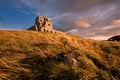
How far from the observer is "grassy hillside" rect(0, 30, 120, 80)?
8.69m

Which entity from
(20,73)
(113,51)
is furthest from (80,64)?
Answer: (113,51)

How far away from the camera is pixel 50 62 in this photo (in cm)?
966

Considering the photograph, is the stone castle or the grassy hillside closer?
the grassy hillside

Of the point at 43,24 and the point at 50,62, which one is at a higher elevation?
the point at 43,24

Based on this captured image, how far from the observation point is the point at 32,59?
10.0 m

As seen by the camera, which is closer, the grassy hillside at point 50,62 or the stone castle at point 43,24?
the grassy hillside at point 50,62

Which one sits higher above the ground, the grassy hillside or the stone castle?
the stone castle

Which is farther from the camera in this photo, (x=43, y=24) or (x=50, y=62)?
(x=43, y=24)

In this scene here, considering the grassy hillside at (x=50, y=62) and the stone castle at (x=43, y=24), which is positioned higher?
the stone castle at (x=43, y=24)

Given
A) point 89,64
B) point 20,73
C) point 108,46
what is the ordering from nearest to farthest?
point 20,73 < point 89,64 < point 108,46

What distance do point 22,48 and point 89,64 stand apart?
11.9 feet

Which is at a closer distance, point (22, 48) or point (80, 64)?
point (80, 64)

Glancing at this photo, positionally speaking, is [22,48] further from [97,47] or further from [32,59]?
[97,47]

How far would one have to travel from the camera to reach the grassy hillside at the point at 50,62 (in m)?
8.69
